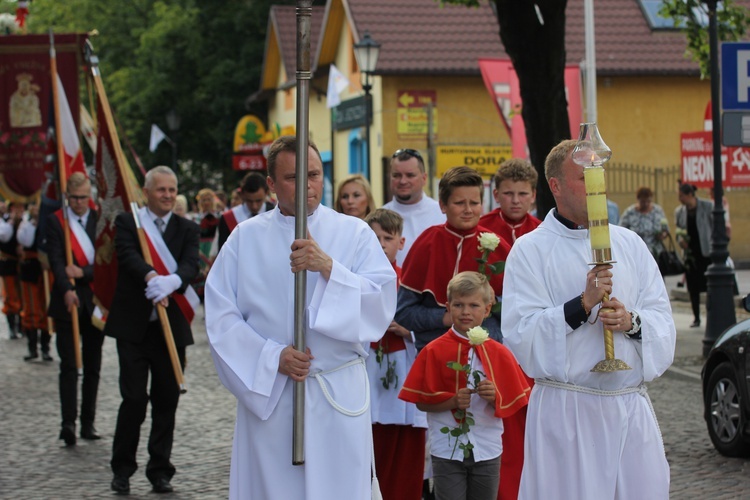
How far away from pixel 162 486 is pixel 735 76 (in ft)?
19.5

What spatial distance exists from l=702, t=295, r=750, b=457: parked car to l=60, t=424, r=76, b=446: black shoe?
477 cm

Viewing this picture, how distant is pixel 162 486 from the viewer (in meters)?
8.66

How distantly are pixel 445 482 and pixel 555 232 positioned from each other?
1.95m

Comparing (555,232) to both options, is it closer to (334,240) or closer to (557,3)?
(334,240)

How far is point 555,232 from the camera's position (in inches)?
201

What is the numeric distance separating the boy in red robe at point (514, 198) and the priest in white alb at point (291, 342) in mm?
2322

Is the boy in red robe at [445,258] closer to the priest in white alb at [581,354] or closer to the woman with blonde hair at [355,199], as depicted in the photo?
the woman with blonde hair at [355,199]

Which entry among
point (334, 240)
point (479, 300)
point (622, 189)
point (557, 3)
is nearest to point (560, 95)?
point (557, 3)

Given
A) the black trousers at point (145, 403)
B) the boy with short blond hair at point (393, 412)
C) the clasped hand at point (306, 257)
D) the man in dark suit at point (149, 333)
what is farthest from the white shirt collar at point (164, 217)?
the clasped hand at point (306, 257)

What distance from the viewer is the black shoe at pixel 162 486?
340 inches

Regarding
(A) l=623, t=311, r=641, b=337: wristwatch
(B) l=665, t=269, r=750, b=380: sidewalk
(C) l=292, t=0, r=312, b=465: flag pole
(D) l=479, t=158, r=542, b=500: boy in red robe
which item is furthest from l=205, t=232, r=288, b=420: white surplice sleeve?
(B) l=665, t=269, r=750, b=380: sidewalk

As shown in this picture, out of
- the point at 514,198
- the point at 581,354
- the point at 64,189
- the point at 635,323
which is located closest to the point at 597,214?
the point at 635,323

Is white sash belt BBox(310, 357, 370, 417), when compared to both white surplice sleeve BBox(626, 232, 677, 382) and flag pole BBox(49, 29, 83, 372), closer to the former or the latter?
white surplice sleeve BBox(626, 232, 677, 382)

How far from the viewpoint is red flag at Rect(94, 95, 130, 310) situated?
31.6 feet
